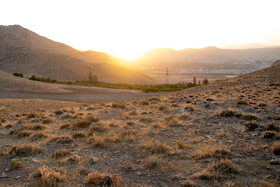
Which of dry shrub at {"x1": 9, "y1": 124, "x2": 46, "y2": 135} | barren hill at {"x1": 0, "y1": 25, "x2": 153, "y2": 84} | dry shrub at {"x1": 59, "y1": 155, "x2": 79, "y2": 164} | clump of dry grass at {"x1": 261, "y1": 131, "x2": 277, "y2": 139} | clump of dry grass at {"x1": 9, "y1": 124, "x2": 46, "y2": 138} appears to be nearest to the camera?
dry shrub at {"x1": 59, "y1": 155, "x2": 79, "y2": 164}

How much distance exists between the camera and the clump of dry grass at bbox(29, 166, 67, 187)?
15.3 ft

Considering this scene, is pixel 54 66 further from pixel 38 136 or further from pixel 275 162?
pixel 275 162

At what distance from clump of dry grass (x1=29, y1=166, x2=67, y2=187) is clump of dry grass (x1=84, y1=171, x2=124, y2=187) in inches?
23.9

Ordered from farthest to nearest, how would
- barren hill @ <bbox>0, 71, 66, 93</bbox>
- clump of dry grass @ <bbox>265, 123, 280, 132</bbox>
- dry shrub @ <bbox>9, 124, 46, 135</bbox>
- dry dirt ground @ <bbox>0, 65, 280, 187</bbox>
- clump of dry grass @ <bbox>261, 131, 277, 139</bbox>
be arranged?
barren hill @ <bbox>0, 71, 66, 93</bbox>, dry shrub @ <bbox>9, 124, 46, 135</bbox>, clump of dry grass @ <bbox>265, 123, 280, 132</bbox>, clump of dry grass @ <bbox>261, 131, 277, 139</bbox>, dry dirt ground @ <bbox>0, 65, 280, 187</bbox>

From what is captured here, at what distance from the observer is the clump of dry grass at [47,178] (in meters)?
4.68

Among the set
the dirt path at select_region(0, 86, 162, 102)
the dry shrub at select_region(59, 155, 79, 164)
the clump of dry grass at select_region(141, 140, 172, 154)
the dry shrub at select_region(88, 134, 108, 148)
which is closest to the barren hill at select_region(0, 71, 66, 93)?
the dirt path at select_region(0, 86, 162, 102)

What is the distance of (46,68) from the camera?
81.7m

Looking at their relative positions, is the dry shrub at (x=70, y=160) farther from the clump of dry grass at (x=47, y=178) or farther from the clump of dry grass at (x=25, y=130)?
the clump of dry grass at (x=25, y=130)

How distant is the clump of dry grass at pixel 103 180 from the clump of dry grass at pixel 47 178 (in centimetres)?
61

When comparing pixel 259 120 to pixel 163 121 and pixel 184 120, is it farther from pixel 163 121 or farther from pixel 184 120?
pixel 163 121

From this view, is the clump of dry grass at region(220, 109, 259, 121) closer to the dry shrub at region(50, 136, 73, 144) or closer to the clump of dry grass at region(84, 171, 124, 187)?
the clump of dry grass at region(84, 171, 124, 187)

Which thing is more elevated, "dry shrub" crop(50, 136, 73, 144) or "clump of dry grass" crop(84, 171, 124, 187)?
"clump of dry grass" crop(84, 171, 124, 187)

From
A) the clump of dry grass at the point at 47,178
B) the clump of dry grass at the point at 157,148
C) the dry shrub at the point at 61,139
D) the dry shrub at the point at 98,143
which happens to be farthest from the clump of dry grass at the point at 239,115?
the clump of dry grass at the point at 47,178

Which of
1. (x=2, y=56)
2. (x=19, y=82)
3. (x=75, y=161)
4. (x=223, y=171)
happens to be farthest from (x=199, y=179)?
(x=2, y=56)
